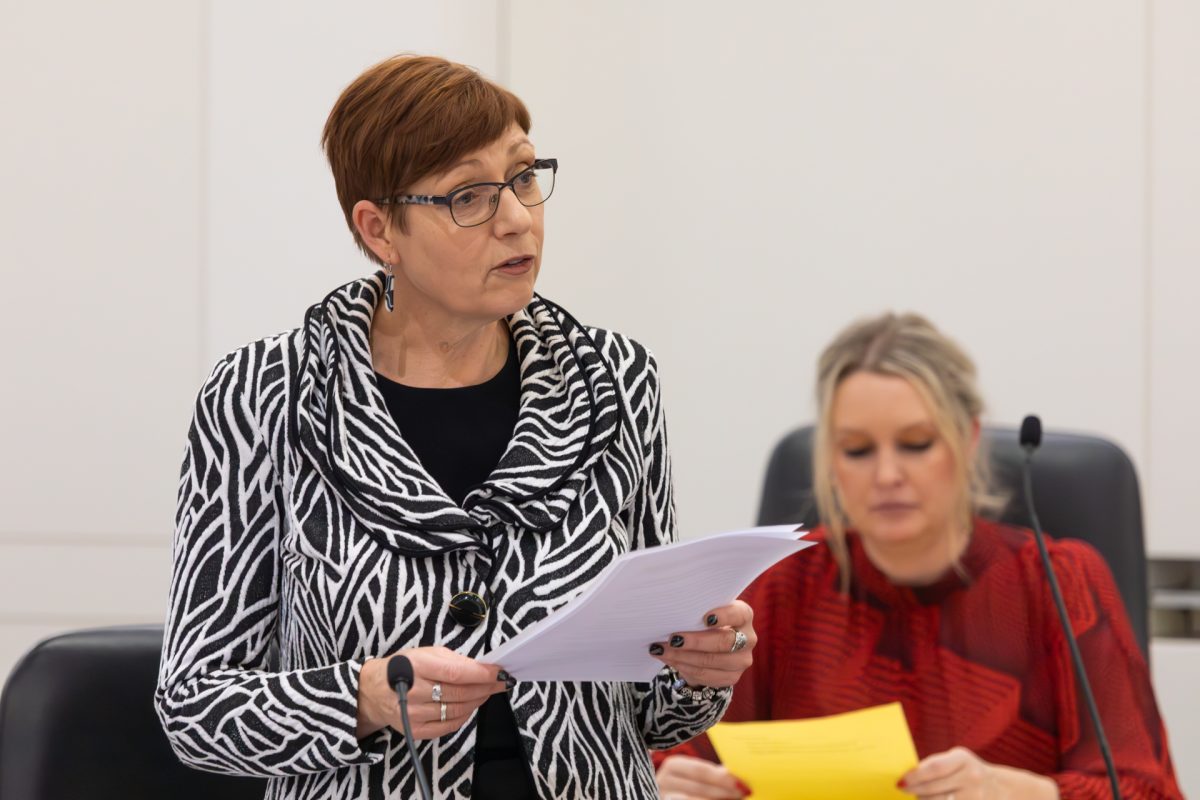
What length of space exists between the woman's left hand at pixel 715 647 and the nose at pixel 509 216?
0.39 m

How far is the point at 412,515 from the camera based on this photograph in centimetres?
121

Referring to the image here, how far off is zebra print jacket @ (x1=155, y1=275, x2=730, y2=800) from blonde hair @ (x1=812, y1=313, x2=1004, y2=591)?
2.68ft

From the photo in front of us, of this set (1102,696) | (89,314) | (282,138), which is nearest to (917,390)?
(1102,696)

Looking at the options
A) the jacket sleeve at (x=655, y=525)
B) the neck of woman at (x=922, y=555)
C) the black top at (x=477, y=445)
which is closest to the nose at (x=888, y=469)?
the neck of woman at (x=922, y=555)

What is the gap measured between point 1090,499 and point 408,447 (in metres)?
1.19

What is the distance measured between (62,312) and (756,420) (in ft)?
5.15

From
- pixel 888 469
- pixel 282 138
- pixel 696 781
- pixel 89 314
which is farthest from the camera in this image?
pixel 89 314

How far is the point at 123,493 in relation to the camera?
3049 mm

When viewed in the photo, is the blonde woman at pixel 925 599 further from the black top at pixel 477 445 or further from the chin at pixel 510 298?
the chin at pixel 510 298

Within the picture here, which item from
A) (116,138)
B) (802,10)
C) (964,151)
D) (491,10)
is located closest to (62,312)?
(116,138)

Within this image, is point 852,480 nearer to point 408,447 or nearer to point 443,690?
point 408,447

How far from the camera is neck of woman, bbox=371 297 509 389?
52.2 inches

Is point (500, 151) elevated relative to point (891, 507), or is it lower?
elevated

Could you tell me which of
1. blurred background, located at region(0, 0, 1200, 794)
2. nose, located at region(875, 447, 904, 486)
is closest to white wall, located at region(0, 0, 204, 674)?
blurred background, located at region(0, 0, 1200, 794)
